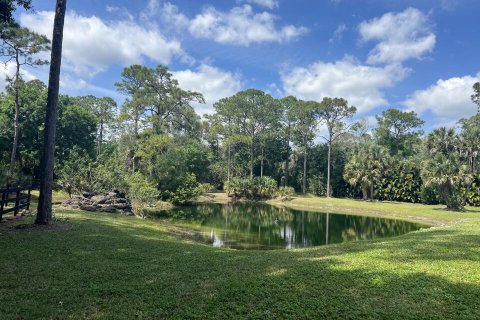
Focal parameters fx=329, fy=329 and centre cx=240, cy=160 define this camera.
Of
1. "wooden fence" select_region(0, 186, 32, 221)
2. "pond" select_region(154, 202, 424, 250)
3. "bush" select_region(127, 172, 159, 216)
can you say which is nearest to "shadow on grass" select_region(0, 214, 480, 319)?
"wooden fence" select_region(0, 186, 32, 221)

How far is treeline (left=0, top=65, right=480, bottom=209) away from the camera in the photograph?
36844 mm

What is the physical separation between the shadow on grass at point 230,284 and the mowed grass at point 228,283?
0.02 meters

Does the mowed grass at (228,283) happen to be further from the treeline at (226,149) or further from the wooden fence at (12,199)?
the treeline at (226,149)

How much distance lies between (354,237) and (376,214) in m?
17.8

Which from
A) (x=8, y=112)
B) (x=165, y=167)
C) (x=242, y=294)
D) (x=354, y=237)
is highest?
(x=8, y=112)

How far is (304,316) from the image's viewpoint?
528 centimetres

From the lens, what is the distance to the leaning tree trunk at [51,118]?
1276 cm

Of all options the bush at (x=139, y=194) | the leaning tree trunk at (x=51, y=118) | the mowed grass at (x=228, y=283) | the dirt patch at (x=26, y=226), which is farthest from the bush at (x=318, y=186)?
the leaning tree trunk at (x=51, y=118)

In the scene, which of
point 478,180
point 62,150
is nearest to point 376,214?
point 478,180

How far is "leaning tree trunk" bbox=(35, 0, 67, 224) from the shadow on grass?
11.7ft

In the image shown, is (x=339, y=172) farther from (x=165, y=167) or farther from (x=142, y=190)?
(x=142, y=190)

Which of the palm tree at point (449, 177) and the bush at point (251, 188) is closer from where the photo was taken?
the palm tree at point (449, 177)

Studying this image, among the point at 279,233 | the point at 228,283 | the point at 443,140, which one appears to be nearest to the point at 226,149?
the point at 443,140

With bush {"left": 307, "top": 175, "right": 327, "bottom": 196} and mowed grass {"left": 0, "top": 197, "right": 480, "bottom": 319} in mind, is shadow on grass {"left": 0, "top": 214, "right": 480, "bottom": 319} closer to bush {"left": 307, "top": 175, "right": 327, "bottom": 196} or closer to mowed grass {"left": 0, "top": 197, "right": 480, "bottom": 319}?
mowed grass {"left": 0, "top": 197, "right": 480, "bottom": 319}
